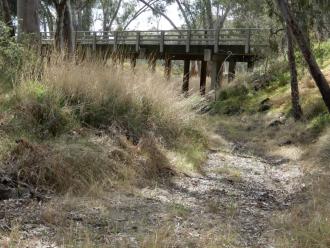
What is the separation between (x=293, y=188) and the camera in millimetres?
6770

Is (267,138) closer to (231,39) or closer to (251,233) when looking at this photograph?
(251,233)

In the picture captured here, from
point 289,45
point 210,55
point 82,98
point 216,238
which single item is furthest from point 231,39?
point 216,238

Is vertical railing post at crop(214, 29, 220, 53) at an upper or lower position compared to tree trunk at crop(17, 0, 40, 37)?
lower

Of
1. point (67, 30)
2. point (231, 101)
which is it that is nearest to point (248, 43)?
point (231, 101)

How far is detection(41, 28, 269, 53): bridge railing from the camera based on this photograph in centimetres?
2048

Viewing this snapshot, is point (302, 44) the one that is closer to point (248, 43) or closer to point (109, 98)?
point (109, 98)

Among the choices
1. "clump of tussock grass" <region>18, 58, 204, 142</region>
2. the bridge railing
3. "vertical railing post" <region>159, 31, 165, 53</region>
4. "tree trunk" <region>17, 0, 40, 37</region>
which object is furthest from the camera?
"vertical railing post" <region>159, 31, 165, 53</region>

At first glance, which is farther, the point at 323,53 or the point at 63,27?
the point at 323,53

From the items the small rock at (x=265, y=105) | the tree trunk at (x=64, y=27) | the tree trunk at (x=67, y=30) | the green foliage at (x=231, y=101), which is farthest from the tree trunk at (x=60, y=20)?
the green foliage at (x=231, y=101)

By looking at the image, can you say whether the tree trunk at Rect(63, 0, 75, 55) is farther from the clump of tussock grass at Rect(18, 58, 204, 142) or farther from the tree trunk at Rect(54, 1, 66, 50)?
the clump of tussock grass at Rect(18, 58, 204, 142)

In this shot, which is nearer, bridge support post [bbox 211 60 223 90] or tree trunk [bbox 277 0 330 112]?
tree trunk [bbox 277 0 330 112]

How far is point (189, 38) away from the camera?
77.3ft

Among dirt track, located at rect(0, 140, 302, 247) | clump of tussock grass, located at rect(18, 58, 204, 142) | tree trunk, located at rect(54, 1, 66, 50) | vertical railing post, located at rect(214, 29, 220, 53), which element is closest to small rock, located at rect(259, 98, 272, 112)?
vertical railing post, located at rect(214, 29, 220, 53)

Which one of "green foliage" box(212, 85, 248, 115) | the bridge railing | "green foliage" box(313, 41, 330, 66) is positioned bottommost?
"green foliage" box(212, 85, 248, 115)
